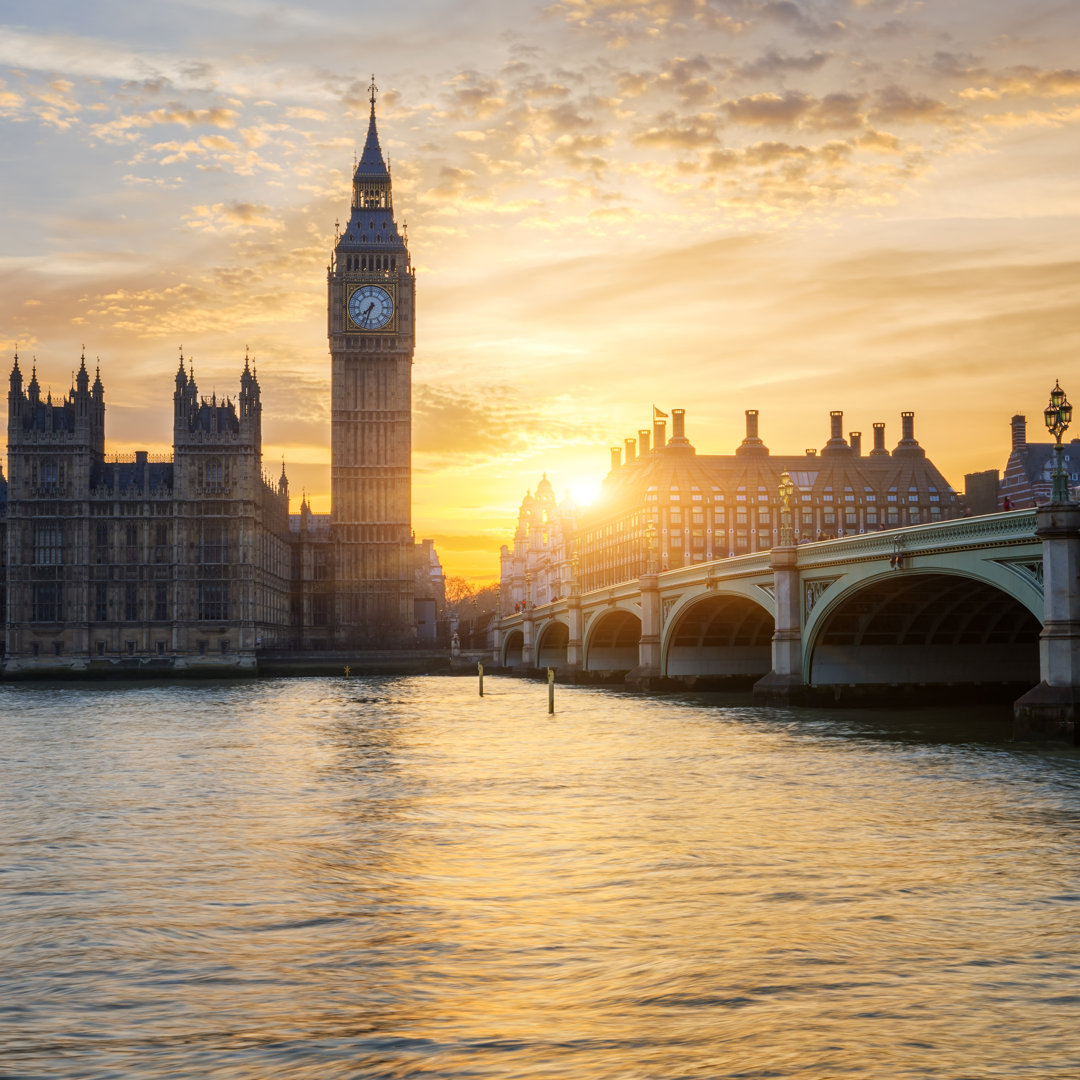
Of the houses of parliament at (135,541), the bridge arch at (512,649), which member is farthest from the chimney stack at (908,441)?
the houses of parliament at (135,541)

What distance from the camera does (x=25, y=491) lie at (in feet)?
405

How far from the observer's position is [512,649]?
13400cm

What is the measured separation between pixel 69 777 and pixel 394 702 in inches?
1465

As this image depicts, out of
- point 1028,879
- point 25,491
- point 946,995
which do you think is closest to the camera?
point 946,995

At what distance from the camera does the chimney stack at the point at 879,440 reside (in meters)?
162

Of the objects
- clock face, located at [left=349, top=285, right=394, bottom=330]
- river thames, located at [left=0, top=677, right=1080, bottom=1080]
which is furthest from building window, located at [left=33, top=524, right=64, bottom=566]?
river thames, located at [left=0, top=677, right=1080, bottom=1080]

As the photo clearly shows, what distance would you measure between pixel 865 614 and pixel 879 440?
119 meters

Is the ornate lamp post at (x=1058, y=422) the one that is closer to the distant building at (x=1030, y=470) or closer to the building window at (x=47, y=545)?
the distant building at (x=1030, y=470)

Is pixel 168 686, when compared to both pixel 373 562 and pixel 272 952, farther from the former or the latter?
pixel 272 952

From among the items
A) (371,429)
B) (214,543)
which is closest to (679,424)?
(371,429)

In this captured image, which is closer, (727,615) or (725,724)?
(725,724)

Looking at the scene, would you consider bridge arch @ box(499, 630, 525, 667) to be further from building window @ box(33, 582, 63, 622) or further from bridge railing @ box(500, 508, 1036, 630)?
bridge railing @ box(500, 508, 1036, 630)

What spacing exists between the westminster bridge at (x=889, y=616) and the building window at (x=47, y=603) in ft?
191

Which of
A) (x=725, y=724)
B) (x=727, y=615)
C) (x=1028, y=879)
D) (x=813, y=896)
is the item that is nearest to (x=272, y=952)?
(x=813, y=896)
